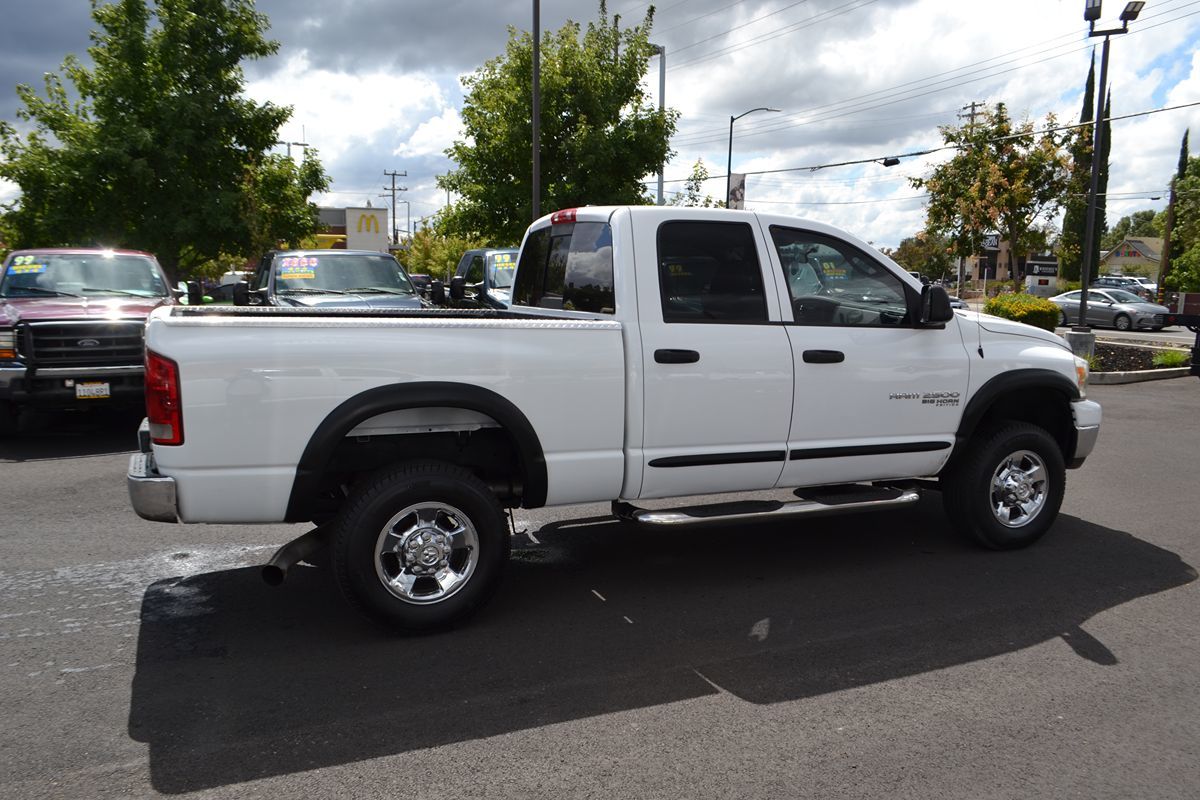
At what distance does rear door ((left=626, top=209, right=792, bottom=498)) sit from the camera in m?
4.85

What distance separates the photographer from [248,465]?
4.18 m

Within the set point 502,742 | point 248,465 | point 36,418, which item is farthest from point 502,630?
point 36,418

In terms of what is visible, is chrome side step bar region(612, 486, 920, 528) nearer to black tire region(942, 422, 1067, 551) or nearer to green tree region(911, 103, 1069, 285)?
black tire region(942, 422, 1067, 551)

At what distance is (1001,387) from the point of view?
573 centimetres

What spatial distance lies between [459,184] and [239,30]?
6188 millimetres

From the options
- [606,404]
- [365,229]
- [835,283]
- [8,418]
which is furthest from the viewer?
[365,229]

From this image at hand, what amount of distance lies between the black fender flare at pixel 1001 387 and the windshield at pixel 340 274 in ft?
25.4

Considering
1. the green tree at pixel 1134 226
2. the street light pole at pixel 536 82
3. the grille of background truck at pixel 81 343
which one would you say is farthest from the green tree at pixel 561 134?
the green tree at pixel 1134 226

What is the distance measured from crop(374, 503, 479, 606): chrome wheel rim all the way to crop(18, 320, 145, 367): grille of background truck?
18.7ft

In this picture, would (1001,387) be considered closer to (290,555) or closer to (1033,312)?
(290,555)

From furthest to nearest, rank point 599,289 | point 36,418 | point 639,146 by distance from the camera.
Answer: point 639,146, point 36,418, point 599,289

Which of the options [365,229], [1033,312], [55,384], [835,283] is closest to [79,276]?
[55,384]

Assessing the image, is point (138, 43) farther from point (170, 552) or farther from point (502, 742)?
point (502, 742)

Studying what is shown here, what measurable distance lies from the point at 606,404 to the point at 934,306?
6.73 ft
